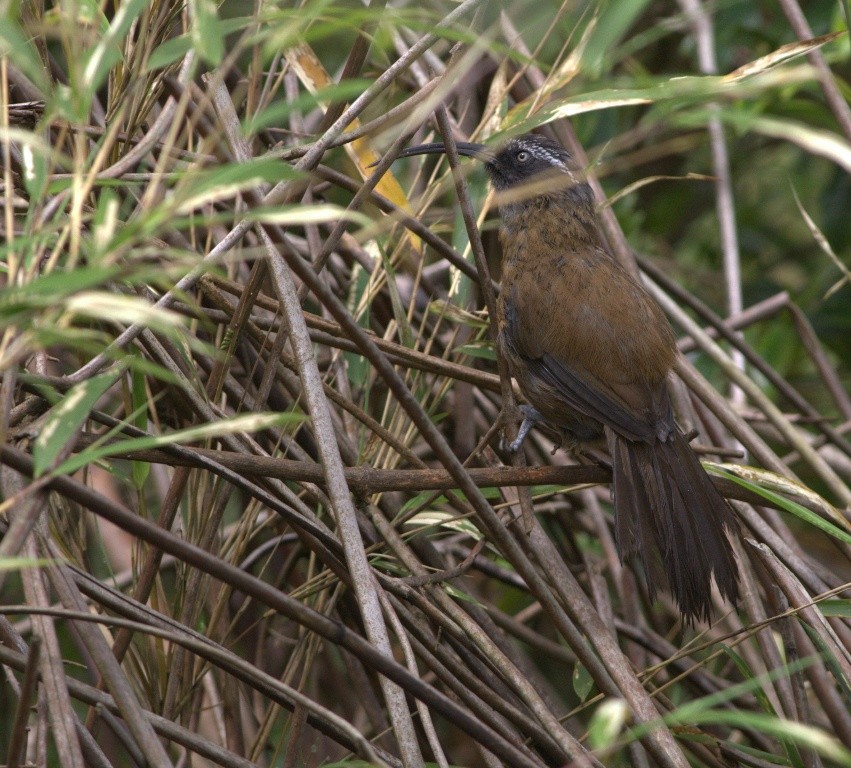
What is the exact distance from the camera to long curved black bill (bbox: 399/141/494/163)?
2.97 meters

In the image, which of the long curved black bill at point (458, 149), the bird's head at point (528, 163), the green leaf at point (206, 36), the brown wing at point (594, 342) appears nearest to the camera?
the green leaf at point (206, 36)

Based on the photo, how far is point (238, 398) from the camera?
8.75 ft

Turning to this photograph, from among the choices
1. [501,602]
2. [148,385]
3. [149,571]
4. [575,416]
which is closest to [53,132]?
[148,385]

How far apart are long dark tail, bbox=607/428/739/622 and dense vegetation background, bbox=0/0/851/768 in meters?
0.10

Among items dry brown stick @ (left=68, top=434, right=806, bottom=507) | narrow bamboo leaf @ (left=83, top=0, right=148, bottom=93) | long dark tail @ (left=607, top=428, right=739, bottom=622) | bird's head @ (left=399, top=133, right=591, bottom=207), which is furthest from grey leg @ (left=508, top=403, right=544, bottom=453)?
narrow bamboo leaf @ (left=83, top=0, right=148, bottom=93)

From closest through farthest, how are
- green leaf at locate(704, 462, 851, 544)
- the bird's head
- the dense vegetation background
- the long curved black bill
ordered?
the dense vegetation background, green leaf at locate(704, 462, 851, 544), the long curved black bill, the bird's head

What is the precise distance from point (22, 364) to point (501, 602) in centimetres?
238

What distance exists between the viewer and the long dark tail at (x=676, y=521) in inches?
109

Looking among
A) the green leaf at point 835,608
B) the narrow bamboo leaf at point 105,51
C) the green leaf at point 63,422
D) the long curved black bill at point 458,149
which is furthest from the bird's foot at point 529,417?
the narrow bamboo leaf at point 105,51

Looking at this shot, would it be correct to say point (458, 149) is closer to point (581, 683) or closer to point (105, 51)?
point (581, 683)

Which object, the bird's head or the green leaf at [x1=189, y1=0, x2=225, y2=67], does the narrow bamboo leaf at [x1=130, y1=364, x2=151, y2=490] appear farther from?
the bird's head

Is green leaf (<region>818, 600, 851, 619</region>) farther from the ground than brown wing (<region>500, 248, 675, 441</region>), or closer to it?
closer to it

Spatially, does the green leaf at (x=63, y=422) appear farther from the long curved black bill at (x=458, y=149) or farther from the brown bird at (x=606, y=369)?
the long curved black bill at (x=458, y=149)

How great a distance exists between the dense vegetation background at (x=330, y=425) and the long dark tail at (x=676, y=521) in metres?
0.10
